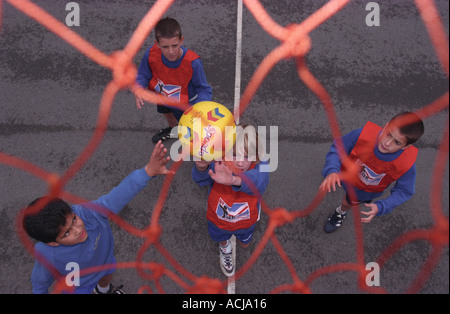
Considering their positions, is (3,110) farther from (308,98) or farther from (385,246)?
(385,246)

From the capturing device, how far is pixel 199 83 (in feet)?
9.78

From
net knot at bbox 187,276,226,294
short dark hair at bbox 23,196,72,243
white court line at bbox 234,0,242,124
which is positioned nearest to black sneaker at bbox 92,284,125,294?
net knot at bbox 187,276,226,294

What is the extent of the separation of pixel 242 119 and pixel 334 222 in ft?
5.35

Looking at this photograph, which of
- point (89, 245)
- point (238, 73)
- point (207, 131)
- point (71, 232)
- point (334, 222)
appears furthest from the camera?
point (238, 73)

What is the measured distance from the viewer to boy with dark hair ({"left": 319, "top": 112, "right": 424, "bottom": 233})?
89.1 inches

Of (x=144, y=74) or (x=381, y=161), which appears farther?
(x=144, y=74)

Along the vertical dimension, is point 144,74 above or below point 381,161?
above

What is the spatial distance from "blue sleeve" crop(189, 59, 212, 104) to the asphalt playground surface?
93 cm

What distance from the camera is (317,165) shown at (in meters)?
3.71

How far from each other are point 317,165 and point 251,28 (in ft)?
7.46

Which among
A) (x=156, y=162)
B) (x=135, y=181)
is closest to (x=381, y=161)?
(x=156, y=162)

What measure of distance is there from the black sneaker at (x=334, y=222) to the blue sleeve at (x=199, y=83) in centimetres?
173

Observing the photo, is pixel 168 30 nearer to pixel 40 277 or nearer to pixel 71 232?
pixel 71 232
